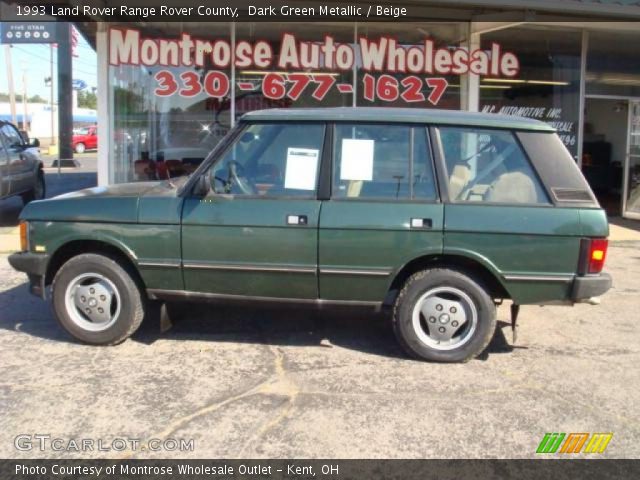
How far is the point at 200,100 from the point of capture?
1110 cm

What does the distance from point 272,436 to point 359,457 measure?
51 cm

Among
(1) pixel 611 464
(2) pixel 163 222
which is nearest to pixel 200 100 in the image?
(2) pixel 163 222

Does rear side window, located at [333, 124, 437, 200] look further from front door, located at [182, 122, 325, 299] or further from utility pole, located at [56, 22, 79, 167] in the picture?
utility pole, located at [56, 22, 79, 167]

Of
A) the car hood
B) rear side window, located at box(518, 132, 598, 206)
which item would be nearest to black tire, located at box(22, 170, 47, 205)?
the car hood

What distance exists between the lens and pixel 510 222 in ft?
14.3

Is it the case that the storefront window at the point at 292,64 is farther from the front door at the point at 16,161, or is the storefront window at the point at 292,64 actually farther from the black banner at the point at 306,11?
the front door at the point at 16,161

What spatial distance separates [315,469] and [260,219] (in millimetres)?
1891

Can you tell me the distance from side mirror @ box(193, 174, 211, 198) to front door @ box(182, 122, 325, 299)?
0.09ft

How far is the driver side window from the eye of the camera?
4.58m

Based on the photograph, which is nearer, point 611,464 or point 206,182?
point 611,464

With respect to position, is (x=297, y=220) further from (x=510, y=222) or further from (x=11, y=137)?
(x=11, y=137)

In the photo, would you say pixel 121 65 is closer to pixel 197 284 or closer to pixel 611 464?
pixel 197 284

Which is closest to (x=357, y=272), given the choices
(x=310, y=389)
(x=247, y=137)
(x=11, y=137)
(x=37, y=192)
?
(x=310, y=389)

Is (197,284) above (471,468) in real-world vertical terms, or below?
above
